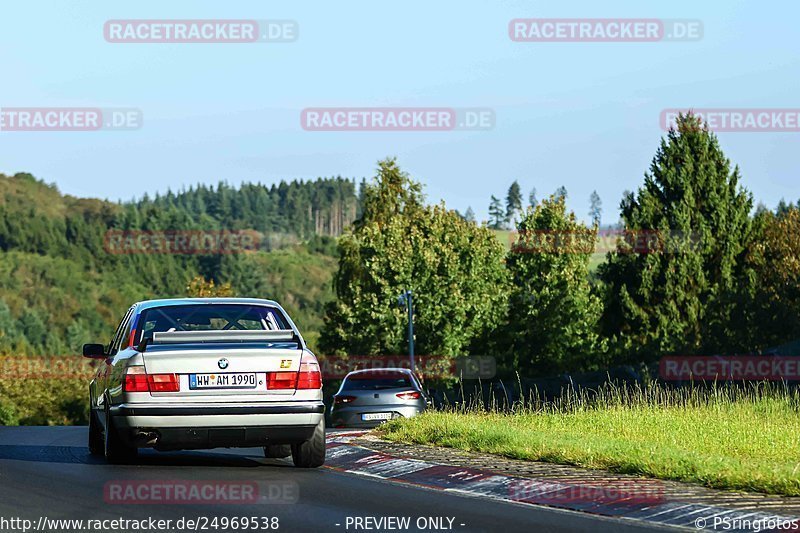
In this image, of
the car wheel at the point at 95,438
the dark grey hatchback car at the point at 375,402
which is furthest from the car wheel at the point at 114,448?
the dark grey hatchback car at the point at 375,402

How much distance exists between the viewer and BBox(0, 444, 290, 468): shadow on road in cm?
1470

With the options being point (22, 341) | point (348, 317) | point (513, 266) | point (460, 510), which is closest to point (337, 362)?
point (348, 317)

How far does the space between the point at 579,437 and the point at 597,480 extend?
4.13 meters

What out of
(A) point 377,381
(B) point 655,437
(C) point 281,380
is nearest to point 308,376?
(C) point 281,380

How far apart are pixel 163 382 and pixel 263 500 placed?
244 cm

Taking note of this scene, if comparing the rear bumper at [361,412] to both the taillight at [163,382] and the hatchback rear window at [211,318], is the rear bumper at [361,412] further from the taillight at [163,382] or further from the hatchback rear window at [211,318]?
the taillight at [163,382]

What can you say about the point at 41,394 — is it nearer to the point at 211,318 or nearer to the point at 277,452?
the point at 277,452

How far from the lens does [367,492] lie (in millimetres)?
11727

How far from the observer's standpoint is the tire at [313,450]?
13.9m

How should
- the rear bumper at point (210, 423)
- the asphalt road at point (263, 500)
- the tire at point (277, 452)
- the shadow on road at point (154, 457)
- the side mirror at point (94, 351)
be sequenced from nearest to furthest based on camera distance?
the asphalt road at point (263, 500), the rear bumper at point (210, 423), the shadow on road at point (154, 457), the side mirror at point (94, 351), the tire at point (277, 452)

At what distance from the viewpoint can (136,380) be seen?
13117mm

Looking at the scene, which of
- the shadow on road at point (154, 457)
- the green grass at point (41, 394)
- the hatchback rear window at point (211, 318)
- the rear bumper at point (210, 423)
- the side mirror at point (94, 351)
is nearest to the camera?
the rear bumper at point (210, 423)

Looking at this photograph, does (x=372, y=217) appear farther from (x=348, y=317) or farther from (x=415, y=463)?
(x=415, y=463)

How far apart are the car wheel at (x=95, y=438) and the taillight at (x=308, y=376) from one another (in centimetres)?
376
